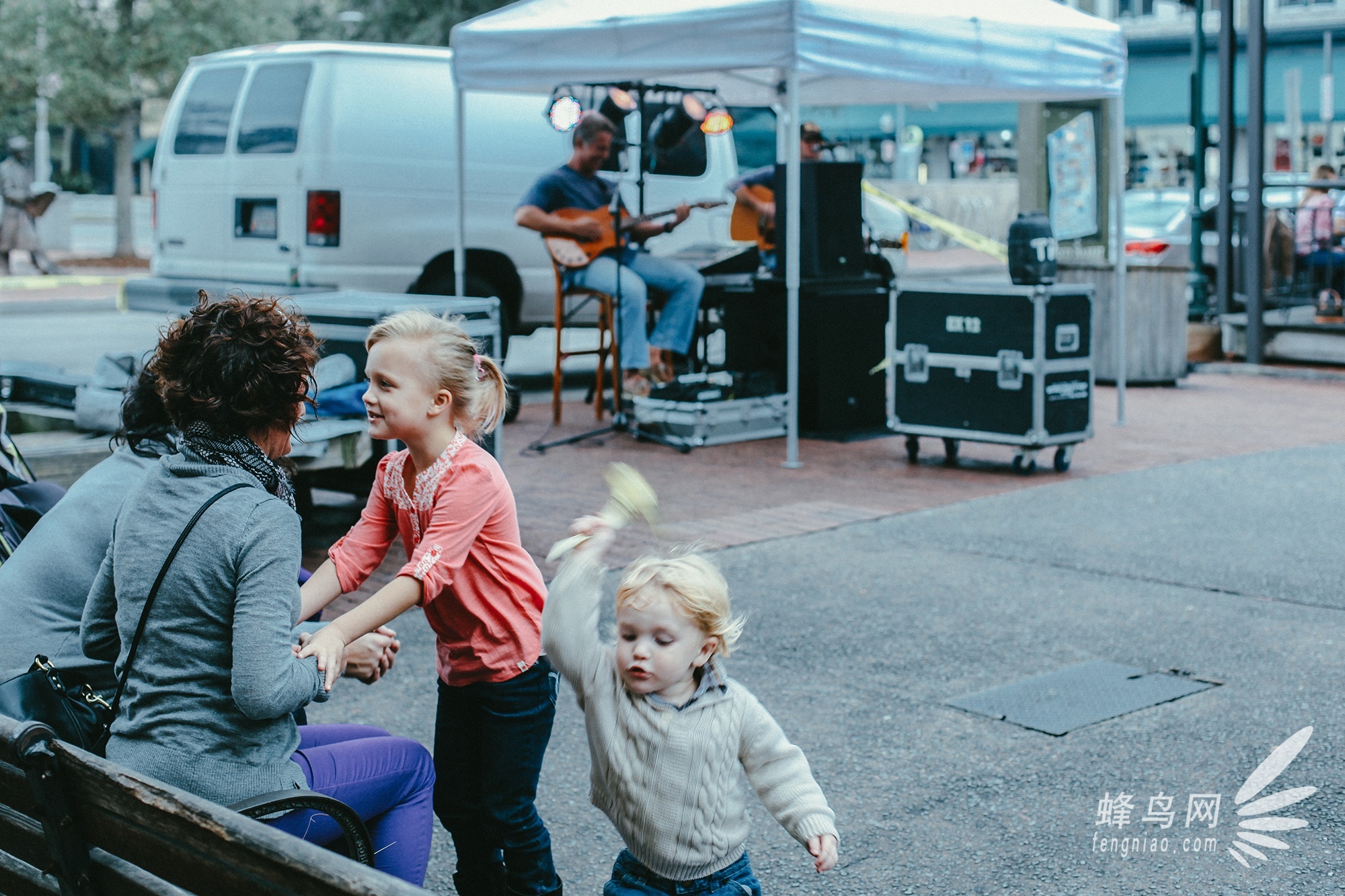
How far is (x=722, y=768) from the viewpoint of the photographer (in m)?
2.61

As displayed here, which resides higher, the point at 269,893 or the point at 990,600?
the point at 269,893

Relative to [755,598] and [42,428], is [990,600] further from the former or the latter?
[42,428]

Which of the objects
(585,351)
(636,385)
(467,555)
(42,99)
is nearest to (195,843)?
(467,555)

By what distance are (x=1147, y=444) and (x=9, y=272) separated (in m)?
22.1

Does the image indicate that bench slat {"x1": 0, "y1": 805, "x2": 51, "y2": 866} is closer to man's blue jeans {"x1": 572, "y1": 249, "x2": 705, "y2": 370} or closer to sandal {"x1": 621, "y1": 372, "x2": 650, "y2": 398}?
sandal {"x1": 621, "y1": 372, "x2": 650, "y2": 398}

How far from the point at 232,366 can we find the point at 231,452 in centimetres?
15

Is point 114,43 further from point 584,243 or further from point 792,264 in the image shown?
point 792,264

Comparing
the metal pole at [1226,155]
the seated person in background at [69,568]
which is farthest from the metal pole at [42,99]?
the seated person in background at [69,568]

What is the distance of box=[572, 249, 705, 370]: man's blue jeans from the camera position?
1023 cm

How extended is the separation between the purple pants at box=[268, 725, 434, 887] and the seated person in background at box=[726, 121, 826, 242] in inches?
338

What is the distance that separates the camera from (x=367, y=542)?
3100mm

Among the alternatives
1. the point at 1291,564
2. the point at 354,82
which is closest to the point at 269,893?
the point at 1291,564

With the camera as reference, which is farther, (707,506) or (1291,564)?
(707,506)

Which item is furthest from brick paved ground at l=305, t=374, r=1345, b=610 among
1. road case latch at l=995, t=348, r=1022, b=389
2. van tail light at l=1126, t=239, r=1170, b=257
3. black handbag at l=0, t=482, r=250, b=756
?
van tail light at l=1126, t=239, r=1170, b=257
